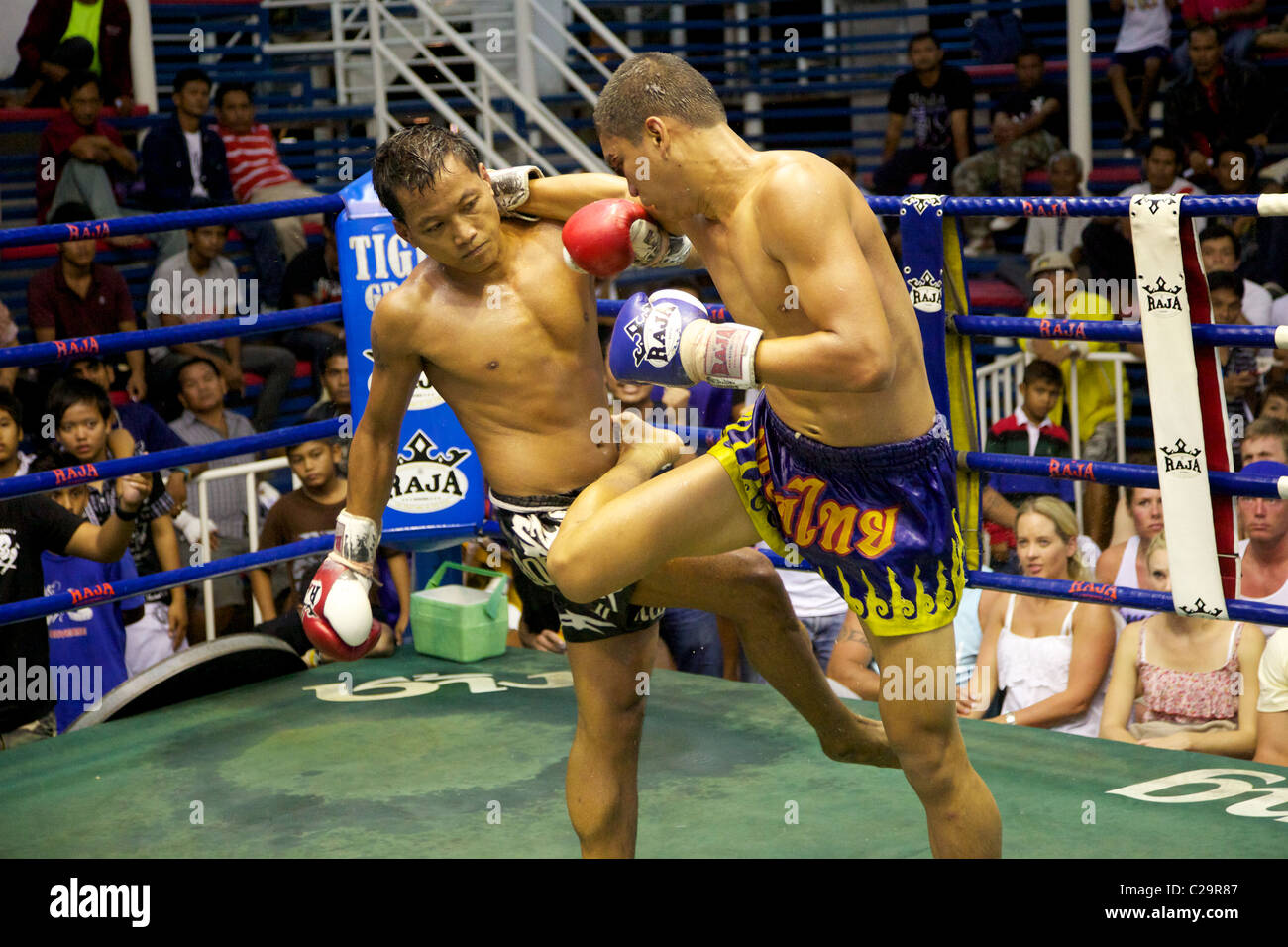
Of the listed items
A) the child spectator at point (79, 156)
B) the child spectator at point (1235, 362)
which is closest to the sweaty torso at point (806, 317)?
the child spectator at point (1235, 362)

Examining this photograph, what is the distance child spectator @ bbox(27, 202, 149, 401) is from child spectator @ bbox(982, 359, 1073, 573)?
3682 millimetres

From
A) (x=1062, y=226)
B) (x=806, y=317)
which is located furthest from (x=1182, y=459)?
(x=1062, y=226)

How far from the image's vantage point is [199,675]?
4.38 m

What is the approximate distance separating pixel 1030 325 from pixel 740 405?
212 cm

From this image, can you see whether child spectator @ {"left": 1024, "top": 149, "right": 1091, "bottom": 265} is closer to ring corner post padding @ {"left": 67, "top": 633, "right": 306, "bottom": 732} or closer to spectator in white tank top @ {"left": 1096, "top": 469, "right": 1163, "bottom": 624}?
spectator in white tank top @ {"left": 1096, "top": 469, "right": 1163, "bottom": 624}

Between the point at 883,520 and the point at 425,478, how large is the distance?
2167 millimetres

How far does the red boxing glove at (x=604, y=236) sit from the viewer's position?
270cm

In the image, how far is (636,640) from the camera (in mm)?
2887

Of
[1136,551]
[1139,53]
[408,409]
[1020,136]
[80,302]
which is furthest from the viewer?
[1139,53]

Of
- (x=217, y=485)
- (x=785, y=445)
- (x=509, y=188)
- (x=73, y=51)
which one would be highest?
(x=73, y=51)

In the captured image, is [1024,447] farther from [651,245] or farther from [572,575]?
[572,575]

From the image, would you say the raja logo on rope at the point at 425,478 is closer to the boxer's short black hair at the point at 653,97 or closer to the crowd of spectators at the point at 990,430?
the crowd of spectators at the point at 990,430

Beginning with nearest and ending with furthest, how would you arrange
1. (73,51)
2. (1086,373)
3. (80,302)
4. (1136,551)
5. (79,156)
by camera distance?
(1136,551) → (1086,373) → (80,302) → (79,156) → (73,51)
